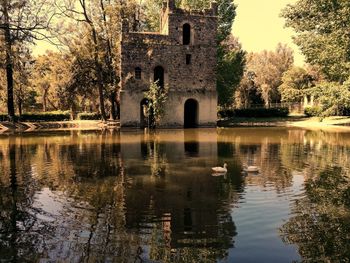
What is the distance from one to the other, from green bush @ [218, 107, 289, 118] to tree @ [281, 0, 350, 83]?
15.4 meters

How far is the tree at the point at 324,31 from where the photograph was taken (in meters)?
Result: 28.6

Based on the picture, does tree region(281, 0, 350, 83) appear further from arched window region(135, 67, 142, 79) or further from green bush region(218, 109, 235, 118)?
green bush region(218, 109, 235, 118)

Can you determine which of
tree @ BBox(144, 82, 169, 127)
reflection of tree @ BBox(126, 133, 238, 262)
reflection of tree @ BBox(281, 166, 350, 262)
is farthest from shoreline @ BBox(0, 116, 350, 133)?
reflection of tree @ BBox(281, 166, 350, 262)

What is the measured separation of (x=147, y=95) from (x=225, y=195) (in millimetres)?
25619

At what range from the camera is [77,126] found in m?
41.2

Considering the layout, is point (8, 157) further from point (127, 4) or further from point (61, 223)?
point (127, 4)

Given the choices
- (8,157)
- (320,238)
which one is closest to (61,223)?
(320,238)

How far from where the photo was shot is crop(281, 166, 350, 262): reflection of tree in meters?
7.00

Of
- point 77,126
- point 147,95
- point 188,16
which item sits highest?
point 188,16

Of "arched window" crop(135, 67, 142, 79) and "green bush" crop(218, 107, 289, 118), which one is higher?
"arched window" crop(135, 67, 142, 79)

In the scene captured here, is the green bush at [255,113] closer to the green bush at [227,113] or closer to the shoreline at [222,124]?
the green bush at [227,113]

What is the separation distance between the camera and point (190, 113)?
39.9 m

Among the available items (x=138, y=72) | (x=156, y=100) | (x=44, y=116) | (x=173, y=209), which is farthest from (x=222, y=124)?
(x=173, y=209)

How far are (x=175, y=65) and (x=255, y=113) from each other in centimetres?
1656
